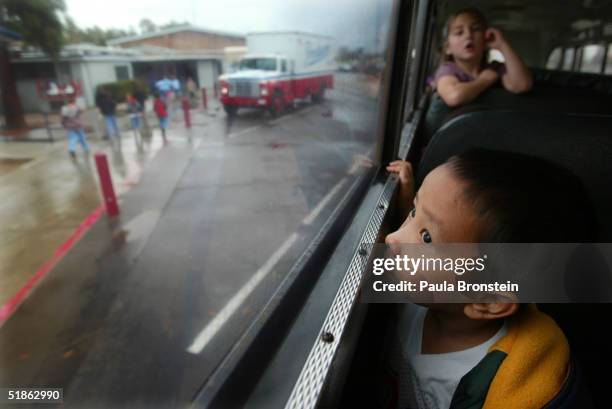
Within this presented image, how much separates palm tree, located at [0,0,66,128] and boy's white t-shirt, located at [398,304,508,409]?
158 cm

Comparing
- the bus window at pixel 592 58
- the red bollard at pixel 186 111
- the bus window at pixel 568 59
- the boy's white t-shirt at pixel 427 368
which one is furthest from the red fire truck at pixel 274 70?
the boy's white t-shirt at pixel 427 368

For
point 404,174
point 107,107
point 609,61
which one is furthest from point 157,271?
point 609,61

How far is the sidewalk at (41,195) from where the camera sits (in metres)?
3.40

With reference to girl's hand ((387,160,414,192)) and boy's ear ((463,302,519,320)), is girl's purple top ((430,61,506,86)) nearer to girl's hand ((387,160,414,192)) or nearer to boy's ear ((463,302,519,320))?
girl's hand ((387,160,414,192))

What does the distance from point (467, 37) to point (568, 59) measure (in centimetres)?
549

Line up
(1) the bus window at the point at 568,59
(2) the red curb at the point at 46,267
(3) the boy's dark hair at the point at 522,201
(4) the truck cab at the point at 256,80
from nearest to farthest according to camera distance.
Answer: (3) the boy's dark hair at the point at 522,201
(2) the red curb at the point at 46,267
(1) the bus window at the point at 568,59
(4) the truck cab at the point at 256,80

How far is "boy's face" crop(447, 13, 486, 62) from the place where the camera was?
6.13 feet

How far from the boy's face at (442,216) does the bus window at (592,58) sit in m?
4.82

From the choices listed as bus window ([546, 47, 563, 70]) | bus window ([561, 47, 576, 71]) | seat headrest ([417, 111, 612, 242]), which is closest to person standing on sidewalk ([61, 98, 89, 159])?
seat headrest ([417, 111, 612, 242])

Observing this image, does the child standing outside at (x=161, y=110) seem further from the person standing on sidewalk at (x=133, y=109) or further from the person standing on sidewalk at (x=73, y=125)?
the person standing on sidewalk at (x=73, y=125)

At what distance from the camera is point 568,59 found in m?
5.90

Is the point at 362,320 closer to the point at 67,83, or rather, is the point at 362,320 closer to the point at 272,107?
the point at 67,83

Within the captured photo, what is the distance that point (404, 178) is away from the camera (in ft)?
4.73

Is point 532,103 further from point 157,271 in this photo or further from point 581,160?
point 157,271
